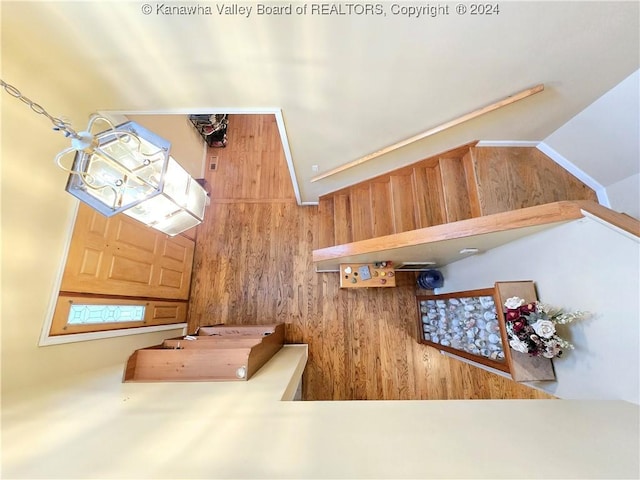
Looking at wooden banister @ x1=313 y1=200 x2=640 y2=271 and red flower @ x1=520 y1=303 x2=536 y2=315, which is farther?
red flower @ x1=520 y1=303 x2=536 y2=315

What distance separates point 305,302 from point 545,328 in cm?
216

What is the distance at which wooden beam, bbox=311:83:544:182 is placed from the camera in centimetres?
152

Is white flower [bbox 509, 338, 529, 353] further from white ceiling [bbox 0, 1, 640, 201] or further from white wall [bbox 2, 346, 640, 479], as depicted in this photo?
white ceiling [bbox 0, 1, 640, 201]

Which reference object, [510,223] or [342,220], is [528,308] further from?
[342,220]

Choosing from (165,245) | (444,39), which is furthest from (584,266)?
(165,245)

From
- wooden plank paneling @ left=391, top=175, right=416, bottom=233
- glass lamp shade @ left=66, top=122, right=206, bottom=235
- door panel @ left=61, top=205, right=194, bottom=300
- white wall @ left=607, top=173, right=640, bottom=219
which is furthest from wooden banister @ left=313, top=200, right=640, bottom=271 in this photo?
door panel @ left=61, top=205, right=194, bottom=300

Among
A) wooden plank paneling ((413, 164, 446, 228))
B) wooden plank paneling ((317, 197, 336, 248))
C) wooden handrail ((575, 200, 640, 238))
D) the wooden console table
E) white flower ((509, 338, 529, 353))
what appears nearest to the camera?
wooden handrail ((575, 200, 640, 238))

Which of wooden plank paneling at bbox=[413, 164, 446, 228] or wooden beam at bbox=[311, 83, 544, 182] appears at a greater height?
wooden beam at bbox=[311, 83, 544, 182]

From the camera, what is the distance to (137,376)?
1.45 m

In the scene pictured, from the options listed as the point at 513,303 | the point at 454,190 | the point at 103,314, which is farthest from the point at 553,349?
the point at 103,314

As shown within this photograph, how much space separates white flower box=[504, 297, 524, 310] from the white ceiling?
128 centimetres

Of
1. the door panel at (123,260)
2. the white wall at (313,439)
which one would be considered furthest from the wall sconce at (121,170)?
the white wall at (313,439)

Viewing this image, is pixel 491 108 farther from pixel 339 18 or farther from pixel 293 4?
pixel 293 4

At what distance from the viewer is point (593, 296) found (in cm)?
121
